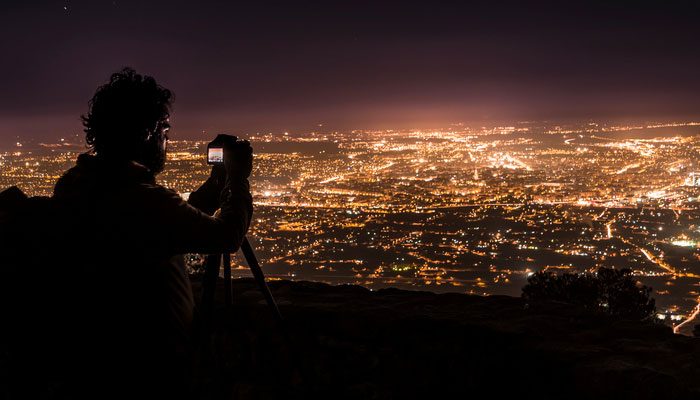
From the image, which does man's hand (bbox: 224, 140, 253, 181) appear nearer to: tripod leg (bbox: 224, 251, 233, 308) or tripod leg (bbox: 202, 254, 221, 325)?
tripod leg (bbox: 202, 254, 221, 325)

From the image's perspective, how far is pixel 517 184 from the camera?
164 feet

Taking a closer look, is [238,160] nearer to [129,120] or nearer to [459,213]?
[129,120]

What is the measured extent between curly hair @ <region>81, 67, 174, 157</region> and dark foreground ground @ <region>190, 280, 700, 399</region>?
1.69 m

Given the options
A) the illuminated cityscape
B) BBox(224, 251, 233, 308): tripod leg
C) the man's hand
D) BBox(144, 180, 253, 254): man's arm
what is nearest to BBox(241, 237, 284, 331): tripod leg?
BBox(224, 251, 233, 308): tripod leg

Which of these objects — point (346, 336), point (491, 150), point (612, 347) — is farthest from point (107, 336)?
point (491, 150)

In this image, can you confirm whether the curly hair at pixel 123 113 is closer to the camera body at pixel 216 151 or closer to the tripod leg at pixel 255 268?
the camera body at pixel 216 151

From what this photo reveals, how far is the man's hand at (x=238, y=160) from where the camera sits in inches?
61.3

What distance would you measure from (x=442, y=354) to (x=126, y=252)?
183 centimetres

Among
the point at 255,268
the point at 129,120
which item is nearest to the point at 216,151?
the point at 255,268

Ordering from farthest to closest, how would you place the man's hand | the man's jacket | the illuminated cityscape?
the illuminated cityscape
the man's hand
the man's jacket

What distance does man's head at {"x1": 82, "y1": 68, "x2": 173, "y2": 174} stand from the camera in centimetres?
130

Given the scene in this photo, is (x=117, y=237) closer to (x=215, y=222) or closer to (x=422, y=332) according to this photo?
(x=215, y=222)

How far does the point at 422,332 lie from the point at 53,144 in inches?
2910

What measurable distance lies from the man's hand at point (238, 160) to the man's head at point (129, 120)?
0.23 m
